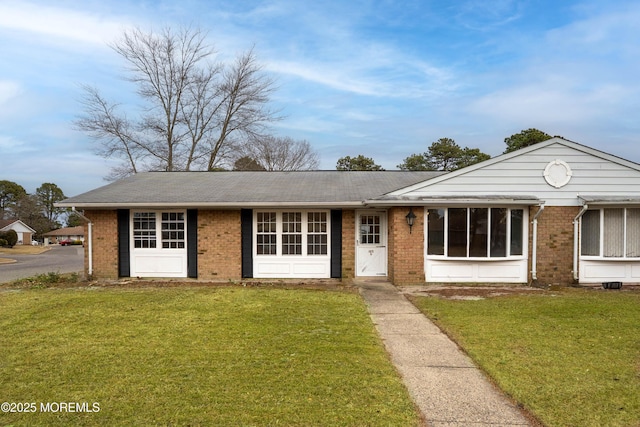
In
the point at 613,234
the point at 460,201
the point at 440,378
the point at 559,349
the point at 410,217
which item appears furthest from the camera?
the point at 613,234

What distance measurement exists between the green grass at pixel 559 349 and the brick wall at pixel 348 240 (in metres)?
3.49

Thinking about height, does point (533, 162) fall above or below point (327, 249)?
above

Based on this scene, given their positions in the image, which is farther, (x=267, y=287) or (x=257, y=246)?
(x=257, y=246)

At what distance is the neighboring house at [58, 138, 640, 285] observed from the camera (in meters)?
11.3

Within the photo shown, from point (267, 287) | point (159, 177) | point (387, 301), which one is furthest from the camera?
point (159, 177)

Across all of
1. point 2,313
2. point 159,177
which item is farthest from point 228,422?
point 159,177

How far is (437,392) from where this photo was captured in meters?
4.24

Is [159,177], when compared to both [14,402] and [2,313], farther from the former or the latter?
[14,402]

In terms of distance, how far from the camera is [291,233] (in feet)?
41.2

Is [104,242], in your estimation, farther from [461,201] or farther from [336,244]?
[461,201]

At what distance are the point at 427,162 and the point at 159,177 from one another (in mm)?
31267

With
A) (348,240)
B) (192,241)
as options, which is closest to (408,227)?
(348,240)

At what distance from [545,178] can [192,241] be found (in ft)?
33.6

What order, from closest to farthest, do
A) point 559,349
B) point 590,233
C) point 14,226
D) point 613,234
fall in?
1. point 559,349
2. point 613,234
3. point 590,233
4. point 14,226
